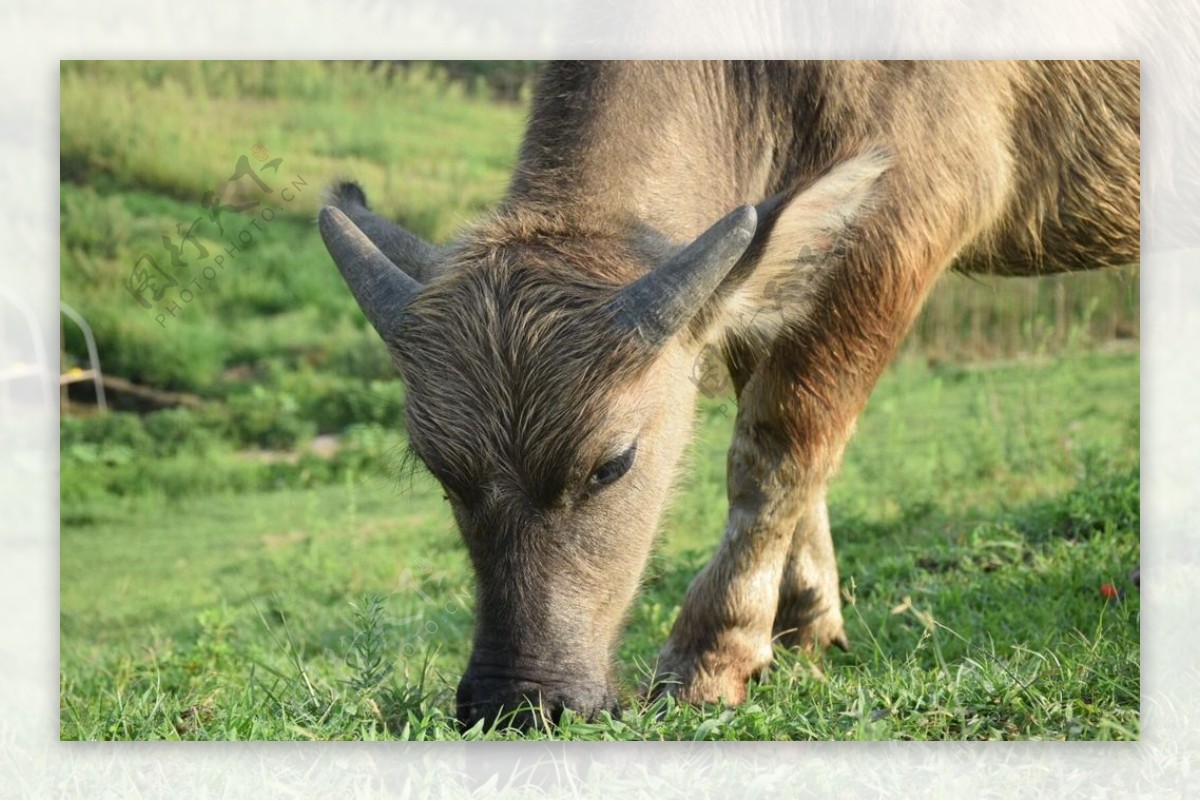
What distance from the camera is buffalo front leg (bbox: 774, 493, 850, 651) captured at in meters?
4.84

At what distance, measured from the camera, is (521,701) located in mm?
3660

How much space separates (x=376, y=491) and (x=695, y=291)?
3775 mm

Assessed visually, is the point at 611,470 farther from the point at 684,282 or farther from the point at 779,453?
the point at 779,453

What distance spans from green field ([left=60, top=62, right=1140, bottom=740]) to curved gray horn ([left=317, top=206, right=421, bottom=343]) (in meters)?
0.29

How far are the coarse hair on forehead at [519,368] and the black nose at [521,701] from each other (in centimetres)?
46

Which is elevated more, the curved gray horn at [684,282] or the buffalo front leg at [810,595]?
the curved gray horn at [684,282]

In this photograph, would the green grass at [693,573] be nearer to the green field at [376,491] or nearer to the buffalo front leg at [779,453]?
the green field at [376,491]

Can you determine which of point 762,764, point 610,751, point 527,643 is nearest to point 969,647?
point 762,764

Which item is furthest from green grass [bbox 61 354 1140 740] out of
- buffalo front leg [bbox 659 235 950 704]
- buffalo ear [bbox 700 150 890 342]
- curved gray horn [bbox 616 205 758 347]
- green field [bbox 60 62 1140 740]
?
curved gray horn [bbox 616 205 758 347]

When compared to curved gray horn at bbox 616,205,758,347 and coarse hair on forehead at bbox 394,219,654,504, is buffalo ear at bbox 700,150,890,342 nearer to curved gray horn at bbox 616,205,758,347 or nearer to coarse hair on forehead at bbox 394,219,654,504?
curved gray horn at bbox 616,205,758,347

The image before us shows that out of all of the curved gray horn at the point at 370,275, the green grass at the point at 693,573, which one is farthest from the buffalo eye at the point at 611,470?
the curved gray horn at the point at 370,275

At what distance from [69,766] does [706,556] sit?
8.29ft

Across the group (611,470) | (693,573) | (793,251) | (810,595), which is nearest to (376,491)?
(693,573)

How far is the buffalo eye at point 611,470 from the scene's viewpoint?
146 inches
